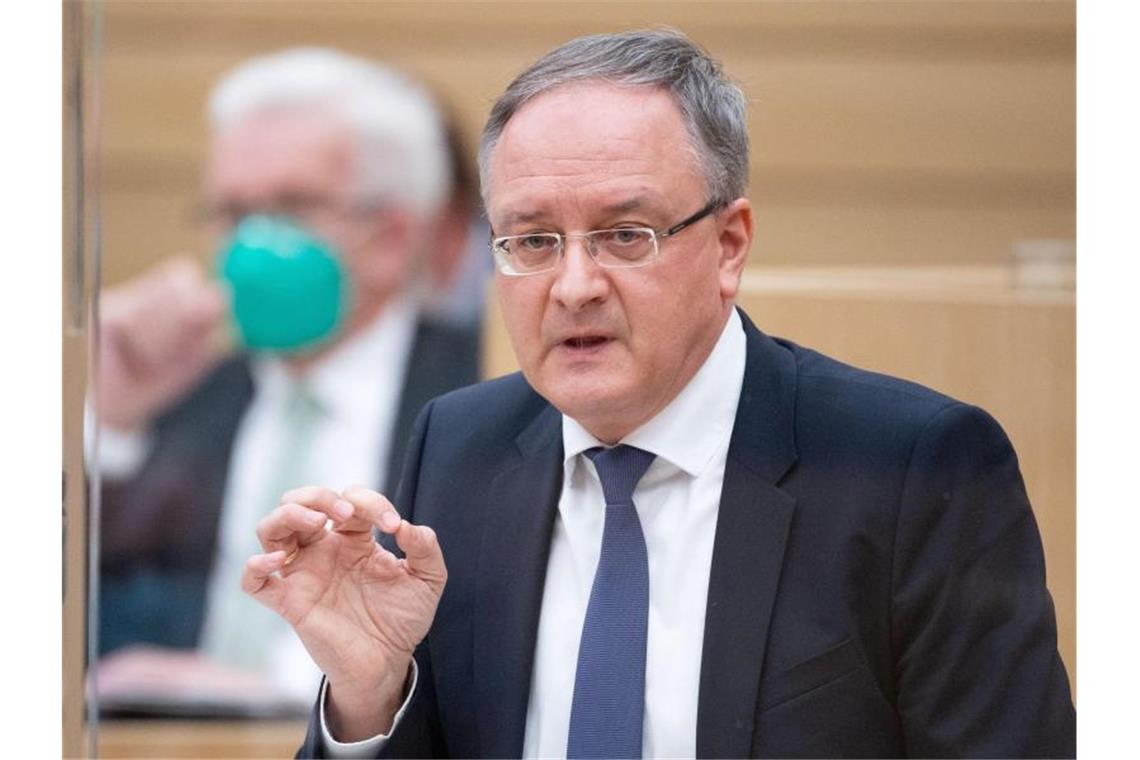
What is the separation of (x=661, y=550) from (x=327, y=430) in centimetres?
57

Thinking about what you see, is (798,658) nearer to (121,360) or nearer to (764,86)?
(764,86)

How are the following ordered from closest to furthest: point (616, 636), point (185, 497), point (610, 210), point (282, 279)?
1. point (610, 210)
2. point (616, 636)
3. point (282, 279)
4. point (185, 497)

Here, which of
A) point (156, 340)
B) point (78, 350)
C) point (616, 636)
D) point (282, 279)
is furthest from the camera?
point (156, 340)

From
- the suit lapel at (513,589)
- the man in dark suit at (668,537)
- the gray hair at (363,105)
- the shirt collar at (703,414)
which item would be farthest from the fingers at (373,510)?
the gray hair at (363,105)

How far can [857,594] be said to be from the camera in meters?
1.66

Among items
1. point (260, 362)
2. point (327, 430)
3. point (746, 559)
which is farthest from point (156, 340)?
point (746, 559)

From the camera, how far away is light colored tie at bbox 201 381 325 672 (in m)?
2.04

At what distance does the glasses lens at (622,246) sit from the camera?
5.32 feet

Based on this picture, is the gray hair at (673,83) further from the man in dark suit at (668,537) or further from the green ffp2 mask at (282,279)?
the green ffp2 mask at (282,279)

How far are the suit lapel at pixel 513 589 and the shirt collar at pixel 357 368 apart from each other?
289mm

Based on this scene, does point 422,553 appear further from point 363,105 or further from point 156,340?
point 363,105

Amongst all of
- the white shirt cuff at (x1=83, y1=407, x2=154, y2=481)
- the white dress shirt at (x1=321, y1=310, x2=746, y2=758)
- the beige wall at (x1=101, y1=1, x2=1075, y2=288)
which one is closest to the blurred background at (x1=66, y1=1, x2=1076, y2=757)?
the beige wall at (x1=101, y1=1, x2=1075, y2=288)

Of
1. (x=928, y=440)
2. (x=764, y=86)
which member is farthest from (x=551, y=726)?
(x=764, y=86)

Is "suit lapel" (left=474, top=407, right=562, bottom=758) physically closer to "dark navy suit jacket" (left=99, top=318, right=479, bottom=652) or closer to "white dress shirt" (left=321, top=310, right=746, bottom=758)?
"white dress shirt" (left=321, top=310, right=746, bottom=758)
